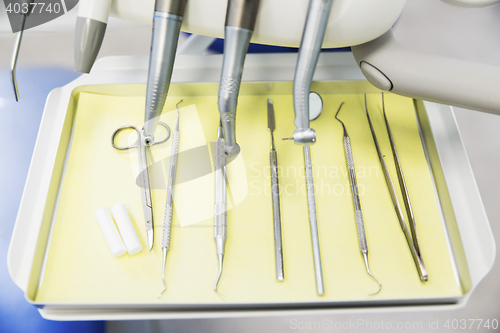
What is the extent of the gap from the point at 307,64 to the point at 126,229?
0.89 feet

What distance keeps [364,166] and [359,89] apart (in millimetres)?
125

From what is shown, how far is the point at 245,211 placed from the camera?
0.42m

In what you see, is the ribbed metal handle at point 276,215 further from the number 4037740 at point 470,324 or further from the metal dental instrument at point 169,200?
the number 4037740 at point 470,324

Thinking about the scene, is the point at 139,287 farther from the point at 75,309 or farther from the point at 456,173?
the point at 456,173

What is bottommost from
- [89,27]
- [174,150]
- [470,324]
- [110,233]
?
[470,324]

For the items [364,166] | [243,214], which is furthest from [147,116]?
[364,166]

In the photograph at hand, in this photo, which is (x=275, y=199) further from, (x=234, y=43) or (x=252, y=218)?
(x=234, y=43)

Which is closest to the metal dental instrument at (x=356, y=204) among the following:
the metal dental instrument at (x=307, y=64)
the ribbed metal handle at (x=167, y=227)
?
the metal dental instrument at (x=307, y=64)

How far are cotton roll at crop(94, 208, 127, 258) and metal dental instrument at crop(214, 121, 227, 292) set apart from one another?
0.11 metres

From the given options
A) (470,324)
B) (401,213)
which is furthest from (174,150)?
(470,324)

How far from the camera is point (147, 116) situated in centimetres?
40

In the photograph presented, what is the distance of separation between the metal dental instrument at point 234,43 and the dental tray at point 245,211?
0.11 metres

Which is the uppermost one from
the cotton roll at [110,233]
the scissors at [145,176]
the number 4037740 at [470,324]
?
the scissors at [145,176]

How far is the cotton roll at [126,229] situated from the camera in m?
0.38
